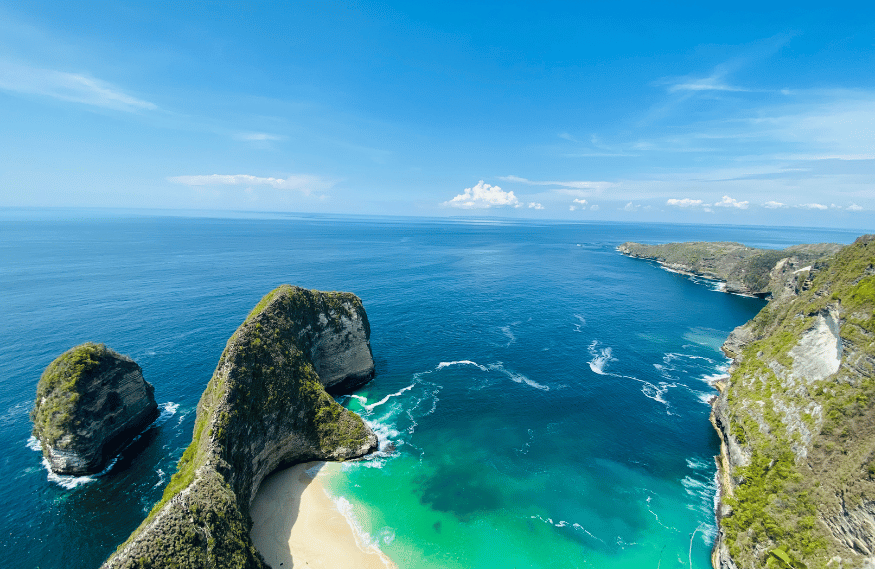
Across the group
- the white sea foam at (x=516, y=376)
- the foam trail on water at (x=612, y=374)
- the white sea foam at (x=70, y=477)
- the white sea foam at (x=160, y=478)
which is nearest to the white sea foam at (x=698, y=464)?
the foam trail on water at (x=612, y=374)

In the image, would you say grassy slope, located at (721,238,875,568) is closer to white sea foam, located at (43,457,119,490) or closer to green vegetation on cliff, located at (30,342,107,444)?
white sea foam, located at (43,457,119,490)

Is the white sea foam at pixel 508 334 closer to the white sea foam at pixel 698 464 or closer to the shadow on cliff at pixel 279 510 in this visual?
the white sea foam at pixel 698 464

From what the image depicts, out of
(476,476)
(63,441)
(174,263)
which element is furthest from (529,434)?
(174,263)

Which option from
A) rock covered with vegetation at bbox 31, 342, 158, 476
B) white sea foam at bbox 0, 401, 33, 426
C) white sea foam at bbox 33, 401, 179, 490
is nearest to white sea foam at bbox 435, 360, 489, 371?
white sea foam at bbox 33, 401, 179, 490

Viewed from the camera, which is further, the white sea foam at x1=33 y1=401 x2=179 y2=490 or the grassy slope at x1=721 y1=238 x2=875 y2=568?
the white sea foam at x1=33 y1=401 x2=179 y2=490

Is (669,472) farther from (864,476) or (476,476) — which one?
(476,476)

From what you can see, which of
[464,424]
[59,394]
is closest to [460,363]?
[464,424]
